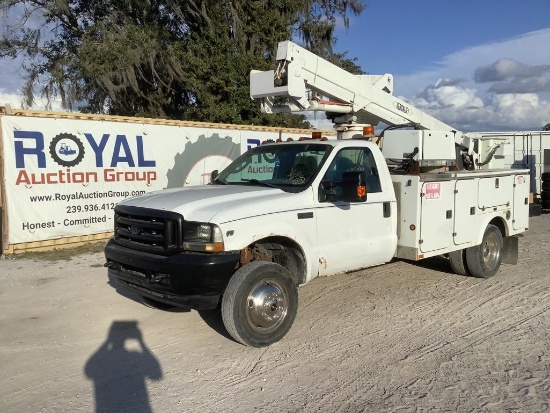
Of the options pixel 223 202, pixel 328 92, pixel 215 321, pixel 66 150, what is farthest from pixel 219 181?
pixel 66 150

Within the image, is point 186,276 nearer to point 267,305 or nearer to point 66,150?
point 267,305

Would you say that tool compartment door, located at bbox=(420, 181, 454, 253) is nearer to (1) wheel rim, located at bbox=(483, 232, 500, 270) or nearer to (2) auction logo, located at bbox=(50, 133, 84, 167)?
(1) wheel rim, located at bbox=(483, 232, 500, 270)

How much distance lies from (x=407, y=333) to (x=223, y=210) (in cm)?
236

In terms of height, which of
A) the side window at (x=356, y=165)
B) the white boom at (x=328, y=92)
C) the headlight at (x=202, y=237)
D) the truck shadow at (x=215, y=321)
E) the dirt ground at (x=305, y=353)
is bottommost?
the dirt ground at (x=305, y=353)

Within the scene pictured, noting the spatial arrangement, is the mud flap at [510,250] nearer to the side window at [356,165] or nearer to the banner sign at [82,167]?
the side window at [356,165]

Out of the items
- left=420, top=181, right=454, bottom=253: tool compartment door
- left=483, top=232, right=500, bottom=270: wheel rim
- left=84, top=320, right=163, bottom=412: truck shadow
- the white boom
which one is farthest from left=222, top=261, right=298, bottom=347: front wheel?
left=483, top=232, right=500, bottom=270: wheel rim

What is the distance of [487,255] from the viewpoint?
25.8 ft

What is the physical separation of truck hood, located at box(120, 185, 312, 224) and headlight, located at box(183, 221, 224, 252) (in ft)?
0.21

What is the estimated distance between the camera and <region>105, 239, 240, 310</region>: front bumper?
15.0ft

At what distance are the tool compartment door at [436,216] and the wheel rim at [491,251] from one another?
1.17 metres

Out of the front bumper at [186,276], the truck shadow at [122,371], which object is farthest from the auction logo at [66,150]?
the front bumper at [186,276]

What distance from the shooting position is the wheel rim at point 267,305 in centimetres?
489

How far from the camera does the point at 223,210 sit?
4730 millimetres

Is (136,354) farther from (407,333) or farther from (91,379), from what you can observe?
(407,333)
